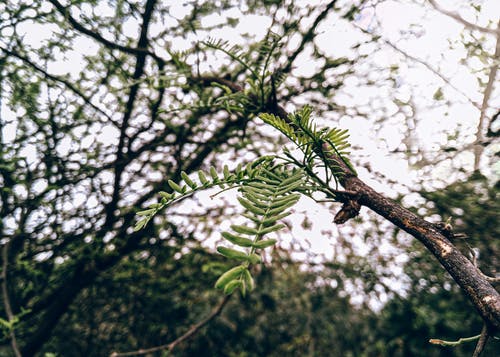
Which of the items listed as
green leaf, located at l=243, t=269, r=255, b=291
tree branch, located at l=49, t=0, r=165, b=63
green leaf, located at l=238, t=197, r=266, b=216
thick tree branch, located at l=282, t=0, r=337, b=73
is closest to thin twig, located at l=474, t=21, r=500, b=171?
thick tree branch, located at l=282, t=0, r=337, b=73

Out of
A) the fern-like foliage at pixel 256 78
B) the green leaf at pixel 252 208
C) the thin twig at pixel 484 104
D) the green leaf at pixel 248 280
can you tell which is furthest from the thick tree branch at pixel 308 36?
the green leaf at pixel 248 280

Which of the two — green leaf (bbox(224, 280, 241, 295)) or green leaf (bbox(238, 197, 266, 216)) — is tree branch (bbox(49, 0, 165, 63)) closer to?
green leaf (bbox(238, 197, 266, 216))

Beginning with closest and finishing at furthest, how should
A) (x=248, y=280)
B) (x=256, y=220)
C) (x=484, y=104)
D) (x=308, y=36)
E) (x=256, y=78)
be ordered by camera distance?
(x=248, y=280), (x=256, y=220), (x=256, y=78), (x=484, y=104), (x=308, y=36)

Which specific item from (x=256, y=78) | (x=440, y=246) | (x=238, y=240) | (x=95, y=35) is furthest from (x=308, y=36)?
(x=238, y=240)

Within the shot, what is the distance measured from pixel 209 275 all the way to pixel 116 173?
3.76 feet

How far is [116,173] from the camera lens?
1774 mm

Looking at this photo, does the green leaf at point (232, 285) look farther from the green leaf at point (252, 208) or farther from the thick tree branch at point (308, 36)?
the thick tree branch at point (308, 36)

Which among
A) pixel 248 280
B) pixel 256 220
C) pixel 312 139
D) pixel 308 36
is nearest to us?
pixel 248 280

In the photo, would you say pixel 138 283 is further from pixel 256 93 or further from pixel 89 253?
pixel 256 93

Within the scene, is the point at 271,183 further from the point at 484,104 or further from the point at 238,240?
the point at 484,104

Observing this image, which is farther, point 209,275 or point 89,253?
point 209,275

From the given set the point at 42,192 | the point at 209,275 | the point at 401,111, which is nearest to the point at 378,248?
the point at 401,111

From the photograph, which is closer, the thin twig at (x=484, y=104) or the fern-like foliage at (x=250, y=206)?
the fern-like foliage at (x=250, y=206)


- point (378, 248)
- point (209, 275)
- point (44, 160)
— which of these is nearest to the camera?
point (44, 160)
